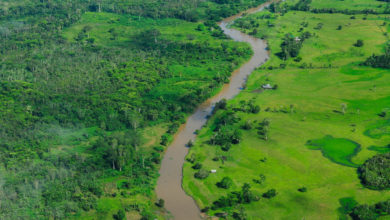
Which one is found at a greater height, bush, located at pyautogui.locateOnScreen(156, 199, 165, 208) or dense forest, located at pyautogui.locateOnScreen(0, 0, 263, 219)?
dense forest, located at pyautogui.locateOnScreen(0, 0, 263, 219)

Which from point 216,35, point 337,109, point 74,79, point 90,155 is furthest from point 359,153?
point 216,35

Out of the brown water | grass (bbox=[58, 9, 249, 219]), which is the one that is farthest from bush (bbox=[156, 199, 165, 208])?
the brown water

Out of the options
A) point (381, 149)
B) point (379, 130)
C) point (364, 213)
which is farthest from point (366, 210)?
point (379, 130)

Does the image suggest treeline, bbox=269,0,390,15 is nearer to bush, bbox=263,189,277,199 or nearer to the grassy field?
the grassy field

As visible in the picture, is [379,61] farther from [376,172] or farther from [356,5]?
[356,5]

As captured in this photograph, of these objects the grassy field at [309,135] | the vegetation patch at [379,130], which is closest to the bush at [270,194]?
the grassy field at [309,135]

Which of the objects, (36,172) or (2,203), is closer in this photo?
(2,203)

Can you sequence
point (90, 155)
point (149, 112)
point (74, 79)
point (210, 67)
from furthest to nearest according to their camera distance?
point (210, 67) → point (74, 79) → point (149, 112) → point (90, 155)

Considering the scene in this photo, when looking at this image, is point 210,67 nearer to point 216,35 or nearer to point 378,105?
point 216,35
